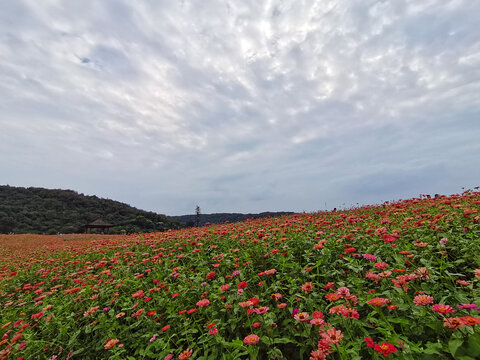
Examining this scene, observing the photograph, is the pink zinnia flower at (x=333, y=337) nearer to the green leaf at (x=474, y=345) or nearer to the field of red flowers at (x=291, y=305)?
the field of red flowers at (x=291, y=305)

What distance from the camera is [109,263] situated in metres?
6.61

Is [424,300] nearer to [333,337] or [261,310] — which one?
[333,337]

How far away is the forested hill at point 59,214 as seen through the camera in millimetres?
27266

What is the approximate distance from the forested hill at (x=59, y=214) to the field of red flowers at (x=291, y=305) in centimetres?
2616

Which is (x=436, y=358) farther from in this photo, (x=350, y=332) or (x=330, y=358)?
(x=330, y=358)

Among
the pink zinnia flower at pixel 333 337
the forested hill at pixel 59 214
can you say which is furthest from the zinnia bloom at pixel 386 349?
the forested hill at pixel 59 214

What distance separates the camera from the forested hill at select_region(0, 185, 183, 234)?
89.5ft

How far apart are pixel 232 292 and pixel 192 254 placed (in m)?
2.48

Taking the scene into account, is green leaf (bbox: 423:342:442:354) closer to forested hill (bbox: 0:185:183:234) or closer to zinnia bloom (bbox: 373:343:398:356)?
zinnia bloom (bbox: 373:343:398:356)

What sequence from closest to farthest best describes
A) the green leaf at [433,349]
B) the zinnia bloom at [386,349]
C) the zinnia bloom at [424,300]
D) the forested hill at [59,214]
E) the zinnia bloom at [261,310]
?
the zinnia bloom at [386,349] → the green leaf at [433,349] → the zinnia bloom at [424,300] → the zinnia bloom at [261,310] → the forested hill at [59,214]

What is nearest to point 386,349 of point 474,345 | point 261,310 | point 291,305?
point 474,345

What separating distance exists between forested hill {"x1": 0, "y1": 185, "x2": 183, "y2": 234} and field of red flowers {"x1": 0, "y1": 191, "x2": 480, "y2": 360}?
1030 inches

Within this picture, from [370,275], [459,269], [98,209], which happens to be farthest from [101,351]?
[98,209]

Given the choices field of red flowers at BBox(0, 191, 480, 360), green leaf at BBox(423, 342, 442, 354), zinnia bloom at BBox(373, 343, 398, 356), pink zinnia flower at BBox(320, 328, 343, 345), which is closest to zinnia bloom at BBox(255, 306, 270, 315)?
field of red flowers at BBox(0, 191, 480, 360)
